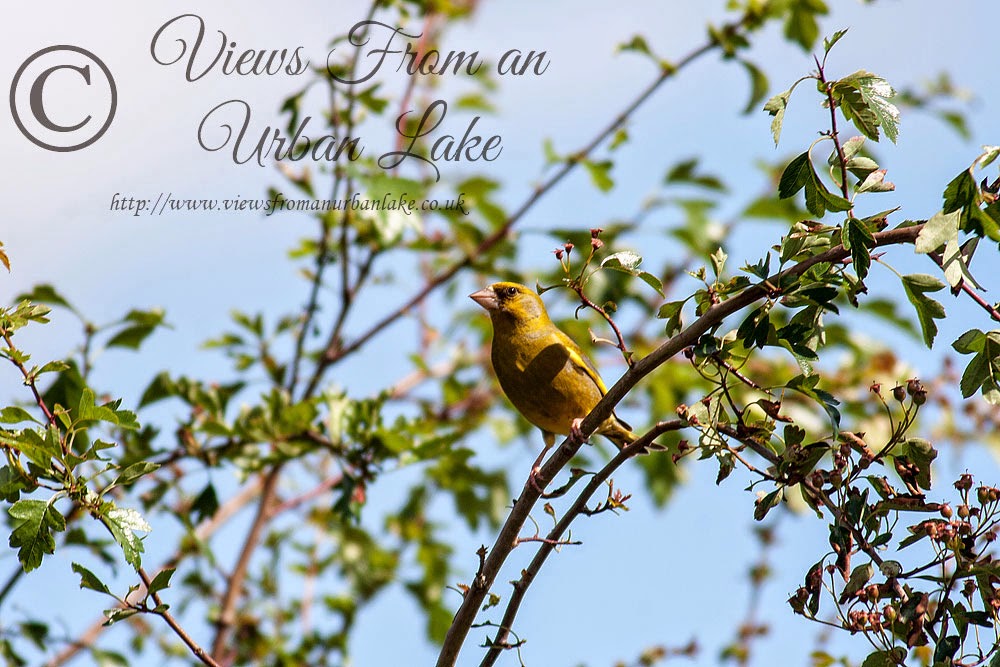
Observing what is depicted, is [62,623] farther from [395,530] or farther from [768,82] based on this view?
[768,82]

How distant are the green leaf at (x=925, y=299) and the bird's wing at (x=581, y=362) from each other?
236cm

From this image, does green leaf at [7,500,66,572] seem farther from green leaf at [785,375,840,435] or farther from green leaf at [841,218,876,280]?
green leaf at [841,218,876,280]

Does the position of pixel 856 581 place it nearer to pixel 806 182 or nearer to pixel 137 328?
pixel 806 182

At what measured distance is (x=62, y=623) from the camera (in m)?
4.11

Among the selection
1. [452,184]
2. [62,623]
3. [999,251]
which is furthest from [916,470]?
[452,184]

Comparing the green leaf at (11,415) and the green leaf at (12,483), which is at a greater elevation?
the green leaf at (11,415)

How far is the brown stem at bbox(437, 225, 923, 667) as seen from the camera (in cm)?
222

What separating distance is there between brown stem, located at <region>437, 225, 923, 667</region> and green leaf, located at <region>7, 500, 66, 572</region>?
942 millimetres

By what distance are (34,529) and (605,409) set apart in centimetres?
130

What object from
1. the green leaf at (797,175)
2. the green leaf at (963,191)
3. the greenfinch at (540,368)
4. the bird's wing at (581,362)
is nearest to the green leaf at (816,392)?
the green leaf at (797,175)

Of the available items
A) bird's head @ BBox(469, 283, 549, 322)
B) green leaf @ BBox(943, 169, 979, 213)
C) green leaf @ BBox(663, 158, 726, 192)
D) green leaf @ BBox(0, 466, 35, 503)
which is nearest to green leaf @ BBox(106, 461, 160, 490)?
green leaf @ BBox(0, 466, 35, 503)

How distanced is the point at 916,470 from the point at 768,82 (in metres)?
3.50

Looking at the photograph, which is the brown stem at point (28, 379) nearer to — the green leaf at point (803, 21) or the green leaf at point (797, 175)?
the green leaf at point (797, 175)

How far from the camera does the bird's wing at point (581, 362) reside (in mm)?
4629
